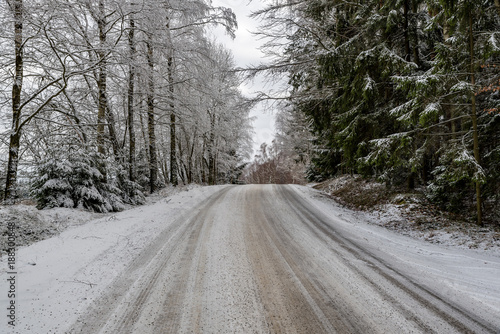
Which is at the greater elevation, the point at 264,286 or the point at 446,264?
the point at 264,286

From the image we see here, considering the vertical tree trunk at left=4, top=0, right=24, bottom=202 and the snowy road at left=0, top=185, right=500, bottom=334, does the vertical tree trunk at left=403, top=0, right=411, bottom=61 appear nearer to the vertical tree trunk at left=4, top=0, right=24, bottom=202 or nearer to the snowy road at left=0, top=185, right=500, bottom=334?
the snowy road at left=0, top=185, right=500, bottom=334

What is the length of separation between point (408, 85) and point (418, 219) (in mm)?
3783

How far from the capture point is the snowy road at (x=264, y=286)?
7.97ft

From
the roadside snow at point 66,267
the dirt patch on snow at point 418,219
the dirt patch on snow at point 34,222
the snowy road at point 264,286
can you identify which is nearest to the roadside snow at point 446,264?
the snowy road at point 264,286

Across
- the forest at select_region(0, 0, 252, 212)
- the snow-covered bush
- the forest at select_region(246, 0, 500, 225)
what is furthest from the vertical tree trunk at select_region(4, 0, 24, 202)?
the forest at select_region(246, 0, 500, 225)

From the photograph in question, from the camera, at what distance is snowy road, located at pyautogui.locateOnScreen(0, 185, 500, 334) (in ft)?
7.97

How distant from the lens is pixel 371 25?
7.83 metres

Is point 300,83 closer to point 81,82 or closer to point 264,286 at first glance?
point 264,286

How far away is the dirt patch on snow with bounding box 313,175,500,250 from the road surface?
91.6 inches

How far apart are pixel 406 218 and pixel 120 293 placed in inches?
299

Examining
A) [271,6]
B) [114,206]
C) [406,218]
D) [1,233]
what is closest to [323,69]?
[271,6]

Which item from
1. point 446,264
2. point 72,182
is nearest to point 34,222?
point 72,182

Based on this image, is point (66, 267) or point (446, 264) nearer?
point (66, 267)

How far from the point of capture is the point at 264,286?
3088mm
